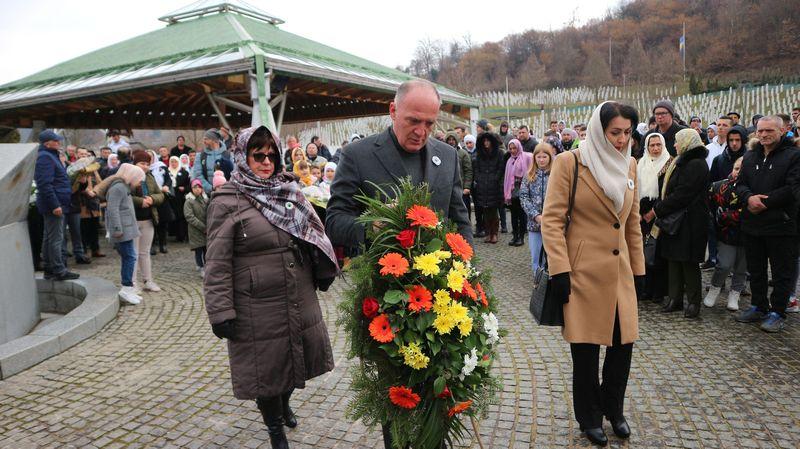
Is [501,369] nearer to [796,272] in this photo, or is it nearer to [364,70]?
[796,272]

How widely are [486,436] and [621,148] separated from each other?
2.12 metres

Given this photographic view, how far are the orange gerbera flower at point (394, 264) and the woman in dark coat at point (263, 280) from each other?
0.96 m

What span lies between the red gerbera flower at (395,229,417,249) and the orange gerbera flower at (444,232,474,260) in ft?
0.65

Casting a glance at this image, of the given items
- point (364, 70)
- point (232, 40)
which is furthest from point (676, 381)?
point (364, 70)

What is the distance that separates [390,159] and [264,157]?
0.94m

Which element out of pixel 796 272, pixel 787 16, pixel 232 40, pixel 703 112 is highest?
pixel 787 16

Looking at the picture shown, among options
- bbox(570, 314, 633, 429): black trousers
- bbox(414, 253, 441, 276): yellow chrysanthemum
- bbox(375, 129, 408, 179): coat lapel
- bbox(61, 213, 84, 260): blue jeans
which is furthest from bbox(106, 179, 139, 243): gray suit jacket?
bbox(570, 314, 633, 429): black trousers

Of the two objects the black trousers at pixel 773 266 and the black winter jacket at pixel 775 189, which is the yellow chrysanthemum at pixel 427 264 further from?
the black trousers at pixel 773 266

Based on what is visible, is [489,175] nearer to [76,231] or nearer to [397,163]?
[397,163]

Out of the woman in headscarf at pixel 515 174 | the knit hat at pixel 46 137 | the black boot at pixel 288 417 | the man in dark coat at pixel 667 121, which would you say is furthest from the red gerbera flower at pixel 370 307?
the knit hat at pixel 46 137

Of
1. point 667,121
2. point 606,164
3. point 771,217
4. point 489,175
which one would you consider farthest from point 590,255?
point 489,175

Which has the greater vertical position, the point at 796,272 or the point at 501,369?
the point at 796,272

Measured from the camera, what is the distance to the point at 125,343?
5.66m

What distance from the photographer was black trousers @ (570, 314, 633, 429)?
334 cm
